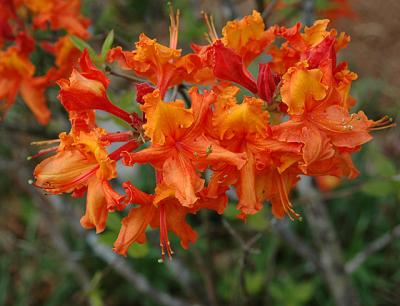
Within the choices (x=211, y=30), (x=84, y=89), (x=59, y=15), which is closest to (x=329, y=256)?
(x=211, y=30)

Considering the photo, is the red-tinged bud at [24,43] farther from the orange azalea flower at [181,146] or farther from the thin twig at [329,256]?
the thin twig at [329,256]

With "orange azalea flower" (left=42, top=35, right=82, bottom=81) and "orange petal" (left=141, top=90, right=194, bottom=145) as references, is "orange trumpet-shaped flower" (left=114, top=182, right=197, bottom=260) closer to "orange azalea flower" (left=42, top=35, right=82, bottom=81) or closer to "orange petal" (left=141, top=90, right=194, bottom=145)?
"orange petal" (left=141, top=90, right=194, bottom=145)

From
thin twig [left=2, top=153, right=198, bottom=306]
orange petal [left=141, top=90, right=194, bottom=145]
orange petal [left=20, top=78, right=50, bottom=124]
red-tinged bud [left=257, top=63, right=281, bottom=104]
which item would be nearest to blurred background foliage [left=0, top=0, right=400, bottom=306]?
thin twig [left=2, top=153, right=198, bottom=306]

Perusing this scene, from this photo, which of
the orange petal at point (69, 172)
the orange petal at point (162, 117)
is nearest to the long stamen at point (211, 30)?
the orange petal at point (162, 117)

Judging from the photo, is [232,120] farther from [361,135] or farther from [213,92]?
[361,135]

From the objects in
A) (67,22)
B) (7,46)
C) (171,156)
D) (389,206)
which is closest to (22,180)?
(7,46)
